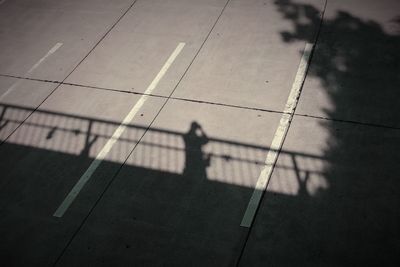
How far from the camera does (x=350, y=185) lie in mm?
5145

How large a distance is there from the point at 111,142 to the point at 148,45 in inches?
119

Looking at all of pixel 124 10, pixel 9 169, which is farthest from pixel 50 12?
pixel 9 169

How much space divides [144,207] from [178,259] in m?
1.02

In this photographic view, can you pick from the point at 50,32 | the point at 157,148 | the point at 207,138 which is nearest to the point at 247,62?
the point at 207,138

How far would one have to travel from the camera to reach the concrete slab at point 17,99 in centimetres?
714

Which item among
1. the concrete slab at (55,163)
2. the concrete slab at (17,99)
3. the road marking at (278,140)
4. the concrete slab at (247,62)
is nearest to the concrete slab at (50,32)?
the concrete slab at (17,99)

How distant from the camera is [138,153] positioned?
6.13 m

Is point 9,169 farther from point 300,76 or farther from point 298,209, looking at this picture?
point 300,76

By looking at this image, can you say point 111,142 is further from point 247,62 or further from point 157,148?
point 247,62

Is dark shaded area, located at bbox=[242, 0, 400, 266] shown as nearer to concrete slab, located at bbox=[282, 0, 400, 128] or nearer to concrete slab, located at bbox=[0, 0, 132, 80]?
concrete slab, located at bbox=[282, 0, 400, 128]

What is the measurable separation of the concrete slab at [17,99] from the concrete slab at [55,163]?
0.76ft

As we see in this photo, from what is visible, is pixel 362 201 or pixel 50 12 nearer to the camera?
pixel 362 201

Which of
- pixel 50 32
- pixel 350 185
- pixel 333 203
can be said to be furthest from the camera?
pixel 50 32

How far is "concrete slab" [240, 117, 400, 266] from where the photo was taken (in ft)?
14.8
